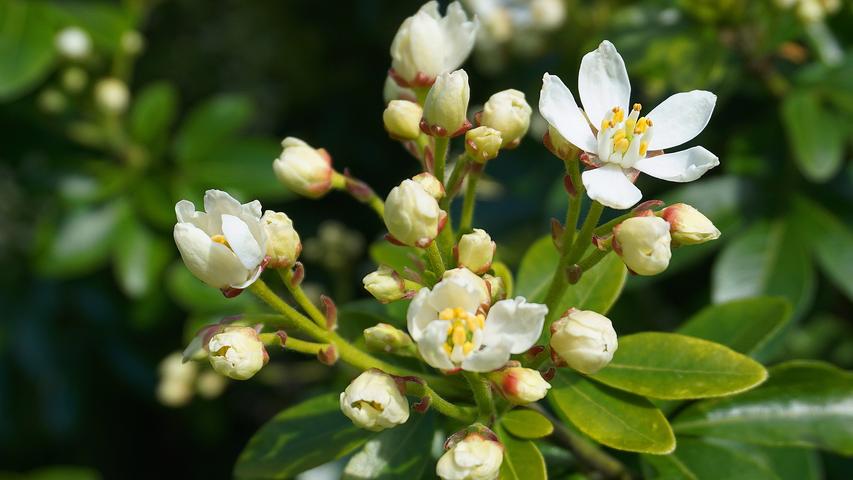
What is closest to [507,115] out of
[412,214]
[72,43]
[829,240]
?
[412,214]

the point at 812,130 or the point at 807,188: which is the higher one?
the point at 812,130

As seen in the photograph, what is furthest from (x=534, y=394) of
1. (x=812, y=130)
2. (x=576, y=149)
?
(x=812, y=130)

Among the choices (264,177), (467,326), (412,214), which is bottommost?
(264,177)

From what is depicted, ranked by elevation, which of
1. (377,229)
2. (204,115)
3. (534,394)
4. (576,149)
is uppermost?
(576,149)

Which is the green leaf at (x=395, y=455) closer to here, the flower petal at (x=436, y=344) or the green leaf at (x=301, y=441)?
the green leaf at (x=301, y=441)

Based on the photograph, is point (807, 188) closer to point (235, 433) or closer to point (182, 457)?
point (235, 433)

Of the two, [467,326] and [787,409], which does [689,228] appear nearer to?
[467,326]
